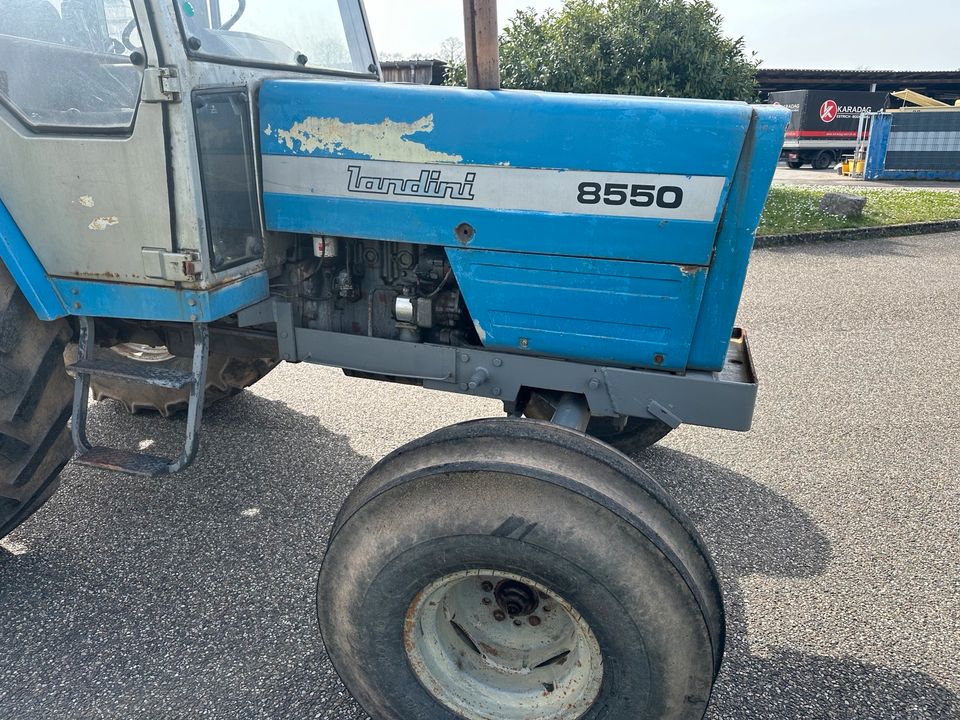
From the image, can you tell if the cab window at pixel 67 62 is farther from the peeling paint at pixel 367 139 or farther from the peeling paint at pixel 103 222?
the peeling paint at pixel 367 139

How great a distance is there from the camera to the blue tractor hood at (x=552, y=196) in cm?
213

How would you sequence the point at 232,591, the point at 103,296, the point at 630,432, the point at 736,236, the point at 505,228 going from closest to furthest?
the point at 736,236, the point at 505,228, the point at 103,296, the point at 232,591, the point at 630,432

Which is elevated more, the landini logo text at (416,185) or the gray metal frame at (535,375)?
the landini logo text at (416,185)

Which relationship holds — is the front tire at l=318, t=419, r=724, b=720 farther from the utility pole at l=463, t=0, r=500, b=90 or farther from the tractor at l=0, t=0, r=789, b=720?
the utility pole at l=463, t=0, r=500, b=90

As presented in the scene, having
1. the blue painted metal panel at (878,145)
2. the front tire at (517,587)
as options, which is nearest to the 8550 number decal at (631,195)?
the front tire at (517,587)

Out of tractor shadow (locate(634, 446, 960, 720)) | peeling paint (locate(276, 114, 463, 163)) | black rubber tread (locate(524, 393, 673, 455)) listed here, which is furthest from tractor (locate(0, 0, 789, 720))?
black rubber tread (locate(524, 393, 673, 455))

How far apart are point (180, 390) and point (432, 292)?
1.73 m

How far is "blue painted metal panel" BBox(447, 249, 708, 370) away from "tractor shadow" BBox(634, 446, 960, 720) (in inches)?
40.3

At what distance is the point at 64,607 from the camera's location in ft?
8.59

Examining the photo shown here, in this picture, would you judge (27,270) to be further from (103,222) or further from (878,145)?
(878,145)

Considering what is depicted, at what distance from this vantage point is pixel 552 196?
2.24 m

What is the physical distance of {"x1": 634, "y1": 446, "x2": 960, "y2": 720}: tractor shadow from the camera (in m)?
2.23

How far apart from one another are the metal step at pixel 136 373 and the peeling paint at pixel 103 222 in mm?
467

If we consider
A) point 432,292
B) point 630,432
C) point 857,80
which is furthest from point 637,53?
point 857,80
